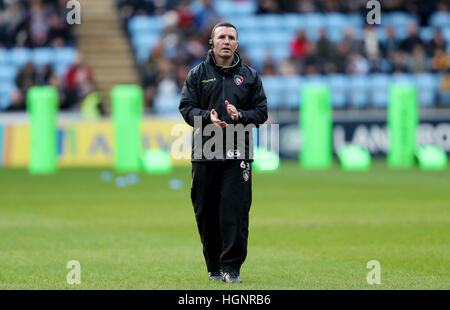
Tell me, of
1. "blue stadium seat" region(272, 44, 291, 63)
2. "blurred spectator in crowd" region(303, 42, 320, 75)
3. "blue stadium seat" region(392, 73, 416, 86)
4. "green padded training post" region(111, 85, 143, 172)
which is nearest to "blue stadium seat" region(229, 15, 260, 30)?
"blue stadium seat" region(272, 44, 291, 63)

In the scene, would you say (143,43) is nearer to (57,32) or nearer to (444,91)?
(57,32)

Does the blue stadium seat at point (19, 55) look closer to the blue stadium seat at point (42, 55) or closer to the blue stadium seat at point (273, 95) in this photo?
the blue stadium seat at point (42, 55)

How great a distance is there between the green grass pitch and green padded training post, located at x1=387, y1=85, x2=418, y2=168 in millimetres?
4352

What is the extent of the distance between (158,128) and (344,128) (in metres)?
4.89

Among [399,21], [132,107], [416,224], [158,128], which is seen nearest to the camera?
[416,224]

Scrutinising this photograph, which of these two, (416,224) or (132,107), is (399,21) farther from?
(416,224)

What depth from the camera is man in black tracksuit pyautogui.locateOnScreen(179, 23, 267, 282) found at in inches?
330

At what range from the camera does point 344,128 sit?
26.6m

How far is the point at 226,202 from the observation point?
8.40 metres

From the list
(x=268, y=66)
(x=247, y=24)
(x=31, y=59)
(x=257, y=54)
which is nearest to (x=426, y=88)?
(x=268, y=66)

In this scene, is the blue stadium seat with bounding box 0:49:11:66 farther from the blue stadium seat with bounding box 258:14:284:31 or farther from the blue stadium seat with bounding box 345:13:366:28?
the blue stadium seat with bounding box 345:13:366:28

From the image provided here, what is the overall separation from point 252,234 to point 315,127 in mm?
12918

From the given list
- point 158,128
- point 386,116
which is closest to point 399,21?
point 386,116

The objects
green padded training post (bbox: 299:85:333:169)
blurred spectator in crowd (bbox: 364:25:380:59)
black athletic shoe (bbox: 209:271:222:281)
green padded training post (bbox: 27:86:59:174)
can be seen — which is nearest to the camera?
black athletic shoe (bbox: 209:271:222:281)
